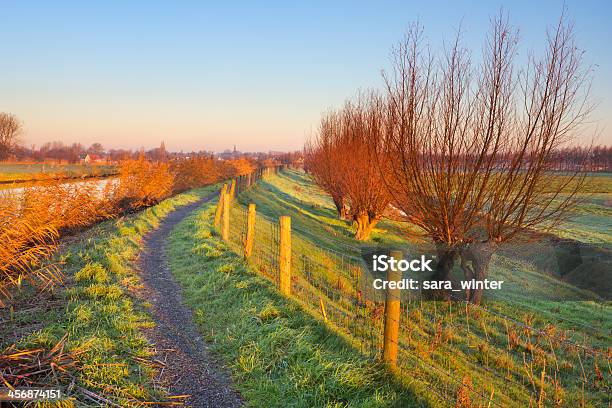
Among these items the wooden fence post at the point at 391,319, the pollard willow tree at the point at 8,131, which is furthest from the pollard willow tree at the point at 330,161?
the pollard willow tree at the point at 8,131

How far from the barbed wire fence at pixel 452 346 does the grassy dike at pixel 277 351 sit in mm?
286

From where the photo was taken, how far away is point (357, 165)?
54.5 feet

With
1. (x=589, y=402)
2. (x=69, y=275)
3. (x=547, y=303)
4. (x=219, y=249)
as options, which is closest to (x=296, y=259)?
(x=219, y=249)

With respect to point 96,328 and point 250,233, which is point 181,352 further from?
point 250,233

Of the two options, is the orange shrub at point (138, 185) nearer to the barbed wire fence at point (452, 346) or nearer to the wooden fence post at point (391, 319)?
the barbed wire fence at point (452, 346)

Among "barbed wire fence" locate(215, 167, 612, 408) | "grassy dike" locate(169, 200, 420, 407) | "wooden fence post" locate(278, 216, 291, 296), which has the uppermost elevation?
"wooden fence post" locate(278, 216, 291, 296)

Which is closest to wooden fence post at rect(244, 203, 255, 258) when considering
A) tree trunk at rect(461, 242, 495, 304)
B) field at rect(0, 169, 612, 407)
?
field at rect(0, 169, 612, 407)

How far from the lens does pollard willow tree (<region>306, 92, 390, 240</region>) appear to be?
50.1ft

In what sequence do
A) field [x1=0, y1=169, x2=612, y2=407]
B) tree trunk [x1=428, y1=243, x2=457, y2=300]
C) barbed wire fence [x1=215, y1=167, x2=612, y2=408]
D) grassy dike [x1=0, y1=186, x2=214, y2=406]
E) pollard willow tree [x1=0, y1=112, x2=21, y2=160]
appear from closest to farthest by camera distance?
1. grassy dike [x1=0, y1=186, x2=214, y2=406]
2. field [x1=0, y1=169, x2=612, y2=407]
3. barbed wire fence [x1=215, y1=167, x2=612, y2=408]
4. tree trunk [x1=428, y1=243, x2=457, y2=300]
5. pollard willow tree [x1=0, y1=112, x2=21, y2=160]

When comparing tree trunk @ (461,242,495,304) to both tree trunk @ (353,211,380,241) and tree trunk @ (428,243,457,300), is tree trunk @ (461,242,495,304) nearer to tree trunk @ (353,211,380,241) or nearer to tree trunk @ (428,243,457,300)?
tree trunk @ (428,243,457,300)

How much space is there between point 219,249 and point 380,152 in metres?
6.22

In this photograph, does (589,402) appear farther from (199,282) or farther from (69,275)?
(69,275)

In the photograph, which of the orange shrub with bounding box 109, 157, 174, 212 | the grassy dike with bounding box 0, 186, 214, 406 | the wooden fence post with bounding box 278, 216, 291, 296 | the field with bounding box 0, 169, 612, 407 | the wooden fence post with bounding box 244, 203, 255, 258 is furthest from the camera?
the orange shrub with bounding box 109, 157, 174, 212

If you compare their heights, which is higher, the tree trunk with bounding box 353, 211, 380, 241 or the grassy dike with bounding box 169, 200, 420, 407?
the grassy dike with bounding box 169, 200, 420, 407
